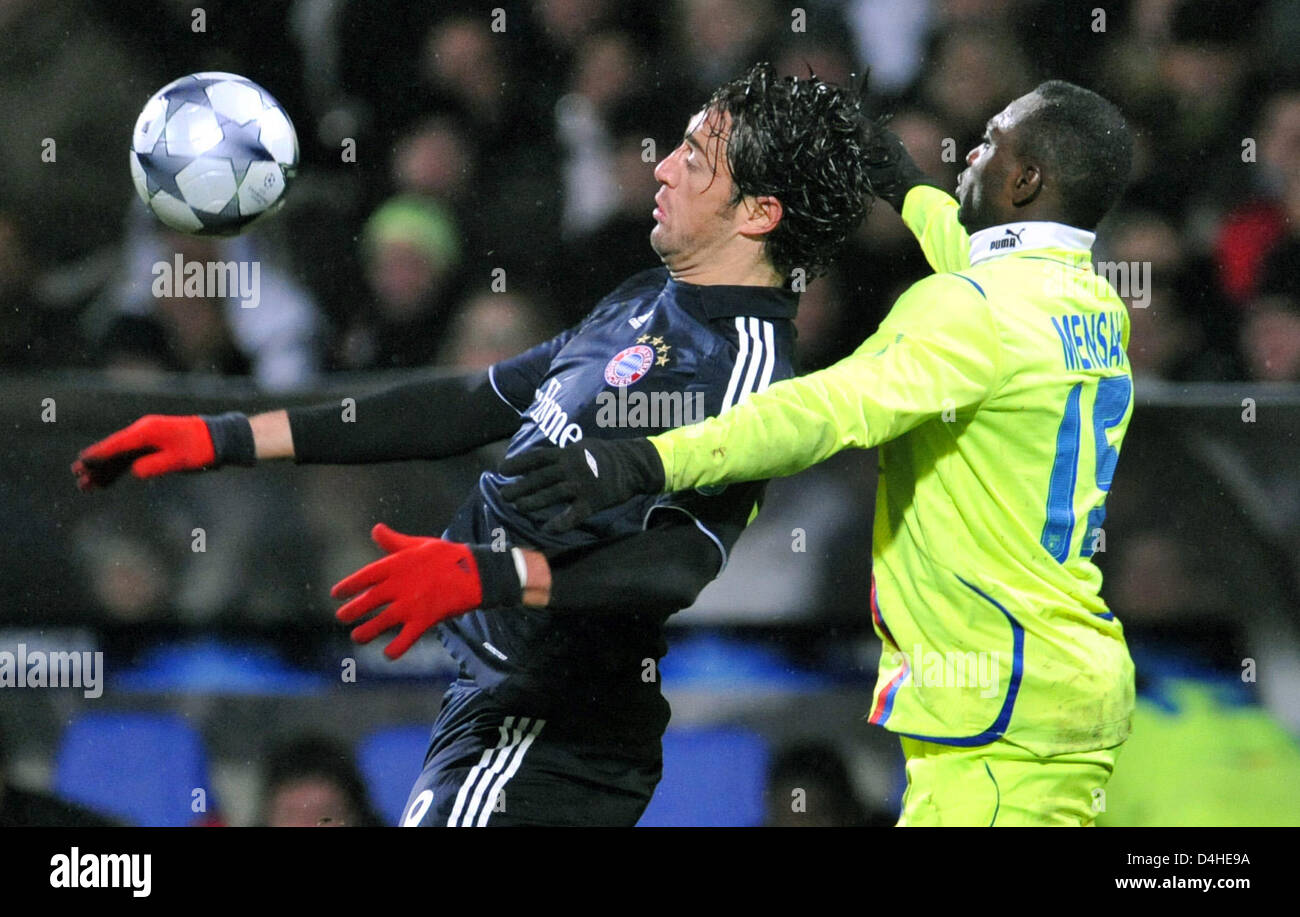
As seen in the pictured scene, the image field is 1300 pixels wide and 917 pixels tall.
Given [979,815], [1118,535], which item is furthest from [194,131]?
[1118,535]

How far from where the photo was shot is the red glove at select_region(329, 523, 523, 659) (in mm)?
2008

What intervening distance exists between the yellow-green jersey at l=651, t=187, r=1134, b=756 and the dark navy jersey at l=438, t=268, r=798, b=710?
28 centimetres

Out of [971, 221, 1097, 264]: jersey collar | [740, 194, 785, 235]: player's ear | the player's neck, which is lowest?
the player's neck

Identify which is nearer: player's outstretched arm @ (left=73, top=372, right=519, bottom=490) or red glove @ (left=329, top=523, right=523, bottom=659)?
red glove @ (left=329, top=523, right=523, bottom=659)

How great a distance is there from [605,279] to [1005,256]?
1.46 metres

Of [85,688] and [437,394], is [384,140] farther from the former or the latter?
[85,688]

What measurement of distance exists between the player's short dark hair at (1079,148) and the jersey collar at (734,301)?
46cm

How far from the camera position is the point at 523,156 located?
372cm

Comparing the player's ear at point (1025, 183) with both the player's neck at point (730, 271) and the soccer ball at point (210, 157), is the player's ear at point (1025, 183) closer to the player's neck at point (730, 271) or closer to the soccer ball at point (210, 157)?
the player's neck at point (730, 271)

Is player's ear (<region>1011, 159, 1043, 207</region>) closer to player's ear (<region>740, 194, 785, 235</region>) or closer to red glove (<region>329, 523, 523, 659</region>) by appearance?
player's ear (<region>740, 194, 785, 235</region>)

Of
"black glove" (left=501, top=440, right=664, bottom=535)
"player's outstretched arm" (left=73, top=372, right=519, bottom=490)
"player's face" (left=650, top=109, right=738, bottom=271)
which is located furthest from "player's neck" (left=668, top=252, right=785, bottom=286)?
"black glove" (left=501, top=440, right=664, bottom=535)

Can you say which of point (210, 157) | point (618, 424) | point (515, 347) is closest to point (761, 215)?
point (618, 424)

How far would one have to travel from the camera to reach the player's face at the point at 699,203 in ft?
8.28

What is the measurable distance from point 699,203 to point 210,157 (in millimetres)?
951
